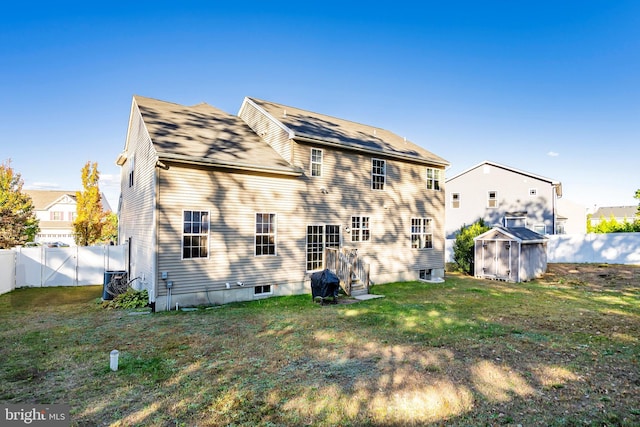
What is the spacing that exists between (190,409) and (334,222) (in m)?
10.2

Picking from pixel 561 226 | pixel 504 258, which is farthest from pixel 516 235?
pixel 561 226

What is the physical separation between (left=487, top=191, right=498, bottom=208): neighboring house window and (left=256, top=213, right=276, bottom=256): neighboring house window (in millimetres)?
23577

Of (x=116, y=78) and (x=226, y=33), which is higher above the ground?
(x=226, y=33)

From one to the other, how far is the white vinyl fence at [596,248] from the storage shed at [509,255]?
19.2 feet

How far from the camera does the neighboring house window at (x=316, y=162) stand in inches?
533

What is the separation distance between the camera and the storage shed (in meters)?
16.9

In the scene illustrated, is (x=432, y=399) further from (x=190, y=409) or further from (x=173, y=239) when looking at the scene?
(x=173, y=239)

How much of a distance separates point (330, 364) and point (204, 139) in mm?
9556

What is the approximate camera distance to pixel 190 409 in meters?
4.34

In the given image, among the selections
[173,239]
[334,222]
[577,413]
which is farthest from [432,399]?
[334,222]

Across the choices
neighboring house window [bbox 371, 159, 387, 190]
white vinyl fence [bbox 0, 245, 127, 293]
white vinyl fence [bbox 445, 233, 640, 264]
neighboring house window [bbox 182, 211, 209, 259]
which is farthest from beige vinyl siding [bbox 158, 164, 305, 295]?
white vinyl fence [bbox 445, 233, 640, 264]

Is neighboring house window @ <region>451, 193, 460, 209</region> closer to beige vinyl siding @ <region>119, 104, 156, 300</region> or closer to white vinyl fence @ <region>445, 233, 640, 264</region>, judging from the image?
white vinyl fence @ <region>445, 233, 640, 264</region>

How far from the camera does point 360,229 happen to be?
1480cm

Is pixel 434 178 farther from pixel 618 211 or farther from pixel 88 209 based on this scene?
pixel 618 211
